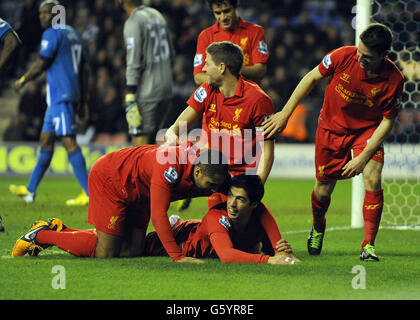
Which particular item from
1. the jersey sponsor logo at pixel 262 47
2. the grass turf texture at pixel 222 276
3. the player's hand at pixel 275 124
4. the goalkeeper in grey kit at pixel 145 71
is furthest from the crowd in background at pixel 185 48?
the player's hand at pixel 275 124

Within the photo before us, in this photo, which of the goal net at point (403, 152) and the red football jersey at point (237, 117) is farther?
the goal net at point (403, 152)

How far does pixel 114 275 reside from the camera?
4680 millimetres

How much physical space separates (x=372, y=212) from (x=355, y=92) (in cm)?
84

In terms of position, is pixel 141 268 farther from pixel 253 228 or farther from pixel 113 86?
pixel 113 86

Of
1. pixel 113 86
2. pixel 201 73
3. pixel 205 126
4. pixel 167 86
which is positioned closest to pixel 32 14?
pixel 113 86

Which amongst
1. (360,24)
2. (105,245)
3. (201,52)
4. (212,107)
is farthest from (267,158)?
(360,24)

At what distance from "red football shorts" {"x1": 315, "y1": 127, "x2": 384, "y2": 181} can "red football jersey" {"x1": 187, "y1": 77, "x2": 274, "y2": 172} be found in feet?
1.63

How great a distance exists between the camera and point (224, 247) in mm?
5051

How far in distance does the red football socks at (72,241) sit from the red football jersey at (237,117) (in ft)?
3.60

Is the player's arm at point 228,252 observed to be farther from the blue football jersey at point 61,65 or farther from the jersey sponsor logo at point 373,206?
the blue football jersey at point 61,65

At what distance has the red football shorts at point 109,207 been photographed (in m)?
5.31

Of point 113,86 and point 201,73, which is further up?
point 201,73

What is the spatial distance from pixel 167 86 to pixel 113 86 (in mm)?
7309
